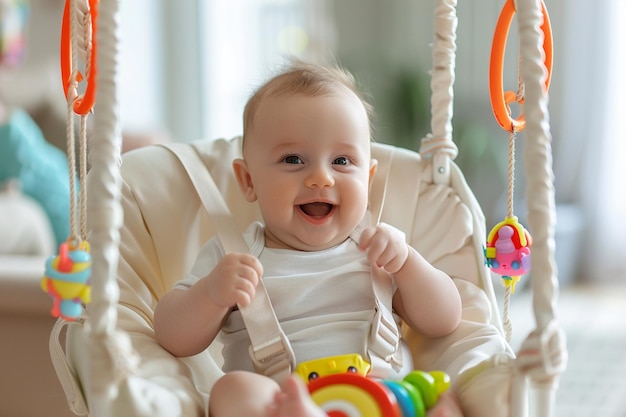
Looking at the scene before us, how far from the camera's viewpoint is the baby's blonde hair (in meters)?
1.34

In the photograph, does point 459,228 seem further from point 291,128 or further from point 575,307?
point 575,307

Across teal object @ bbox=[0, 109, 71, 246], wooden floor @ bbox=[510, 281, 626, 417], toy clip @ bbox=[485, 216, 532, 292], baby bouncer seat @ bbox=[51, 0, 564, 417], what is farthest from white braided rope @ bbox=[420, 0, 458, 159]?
teal object @ bbox=[0, 109, 71, 246]

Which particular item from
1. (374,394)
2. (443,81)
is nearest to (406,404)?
(374,394)

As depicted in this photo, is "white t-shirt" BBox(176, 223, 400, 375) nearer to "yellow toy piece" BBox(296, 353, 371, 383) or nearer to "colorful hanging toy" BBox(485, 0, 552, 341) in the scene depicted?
"yellow toy piece" BBox(296, 353, 371, 383)

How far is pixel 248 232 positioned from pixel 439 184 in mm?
371

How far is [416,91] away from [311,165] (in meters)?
3.02

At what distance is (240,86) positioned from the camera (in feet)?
16.7

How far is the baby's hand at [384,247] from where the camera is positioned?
124 cm

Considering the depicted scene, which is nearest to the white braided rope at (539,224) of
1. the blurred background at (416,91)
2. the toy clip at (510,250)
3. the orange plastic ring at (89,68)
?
the toy clip at (510,250)

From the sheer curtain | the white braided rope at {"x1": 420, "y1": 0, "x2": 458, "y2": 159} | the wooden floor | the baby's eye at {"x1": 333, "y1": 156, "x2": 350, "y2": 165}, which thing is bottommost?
the wooden floor

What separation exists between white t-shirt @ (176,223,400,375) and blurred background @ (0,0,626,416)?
1403 mm

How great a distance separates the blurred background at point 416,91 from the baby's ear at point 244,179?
1.45 meters

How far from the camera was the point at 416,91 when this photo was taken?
4227mm

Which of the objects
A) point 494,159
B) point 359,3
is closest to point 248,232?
point 494,159
